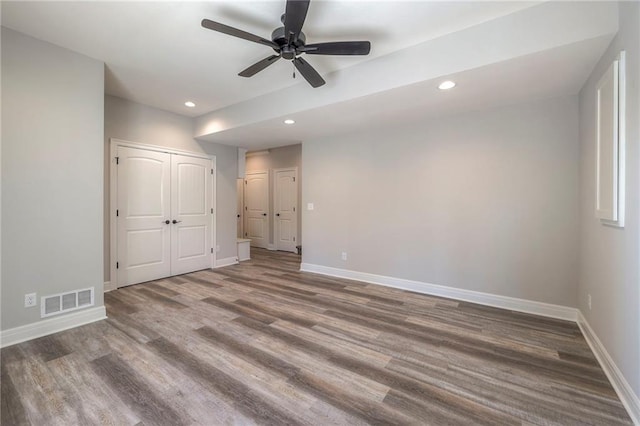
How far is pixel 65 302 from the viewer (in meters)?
2.73

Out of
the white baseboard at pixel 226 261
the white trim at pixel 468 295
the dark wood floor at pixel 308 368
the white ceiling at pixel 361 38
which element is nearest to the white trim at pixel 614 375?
the dark wood floor at pixel 308 368

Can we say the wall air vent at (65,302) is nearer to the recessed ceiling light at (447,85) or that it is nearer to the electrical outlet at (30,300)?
the electrical outlet at (30,300)

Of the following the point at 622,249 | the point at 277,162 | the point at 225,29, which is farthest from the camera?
the point at 277,162

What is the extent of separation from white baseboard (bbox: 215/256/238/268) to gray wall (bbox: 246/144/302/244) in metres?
1.92

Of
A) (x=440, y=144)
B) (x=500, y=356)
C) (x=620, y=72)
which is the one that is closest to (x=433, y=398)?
(x=500, y=356)

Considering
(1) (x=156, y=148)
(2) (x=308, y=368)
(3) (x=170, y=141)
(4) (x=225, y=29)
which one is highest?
(4) (x=225, y=29)

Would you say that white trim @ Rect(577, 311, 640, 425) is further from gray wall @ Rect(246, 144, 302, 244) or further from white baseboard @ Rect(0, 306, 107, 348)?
gray wall @ Rect(246, 144, 302, 244)

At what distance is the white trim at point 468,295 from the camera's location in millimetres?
3016

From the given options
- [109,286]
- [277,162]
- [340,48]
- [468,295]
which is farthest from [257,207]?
[340,48]

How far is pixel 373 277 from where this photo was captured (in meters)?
4.33

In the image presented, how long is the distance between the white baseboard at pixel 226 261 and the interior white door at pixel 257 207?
2.13 metres

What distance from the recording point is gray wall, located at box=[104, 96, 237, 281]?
12.7 ft

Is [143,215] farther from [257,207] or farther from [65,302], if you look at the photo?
[257,207]

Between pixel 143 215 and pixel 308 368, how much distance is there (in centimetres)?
364
